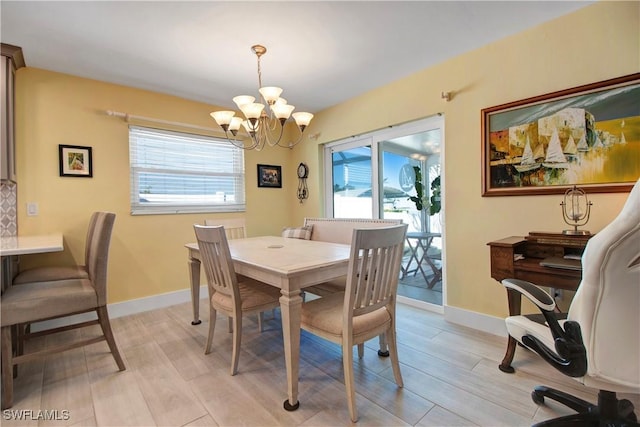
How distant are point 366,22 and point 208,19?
106 centimetres

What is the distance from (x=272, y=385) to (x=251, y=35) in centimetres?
236

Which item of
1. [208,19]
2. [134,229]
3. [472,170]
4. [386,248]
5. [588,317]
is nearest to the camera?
[588,317]

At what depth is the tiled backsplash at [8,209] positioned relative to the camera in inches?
94.1

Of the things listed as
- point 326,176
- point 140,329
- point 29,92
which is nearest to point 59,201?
point 29,92

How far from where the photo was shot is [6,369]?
156 cm

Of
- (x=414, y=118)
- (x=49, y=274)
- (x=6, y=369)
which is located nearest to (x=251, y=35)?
(x=414, y=118)

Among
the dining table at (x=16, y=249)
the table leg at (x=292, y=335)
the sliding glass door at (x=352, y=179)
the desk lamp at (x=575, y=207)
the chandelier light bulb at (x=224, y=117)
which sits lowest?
the table leg at (x=292, y=335)

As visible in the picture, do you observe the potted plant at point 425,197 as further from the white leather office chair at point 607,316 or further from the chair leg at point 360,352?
the white leather office chair at point 607,316

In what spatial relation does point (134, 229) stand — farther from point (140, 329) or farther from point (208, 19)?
point (208, 19)

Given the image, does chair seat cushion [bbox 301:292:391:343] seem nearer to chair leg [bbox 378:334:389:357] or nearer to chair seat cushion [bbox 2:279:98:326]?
chair leg [bbox 378:334:389:357]

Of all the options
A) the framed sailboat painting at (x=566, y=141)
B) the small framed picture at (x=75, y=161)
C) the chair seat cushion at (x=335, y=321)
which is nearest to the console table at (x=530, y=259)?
the framed sailboat painting at (x=566, y=141)

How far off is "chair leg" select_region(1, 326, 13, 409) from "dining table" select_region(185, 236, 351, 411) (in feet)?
4.02

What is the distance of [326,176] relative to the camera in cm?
403

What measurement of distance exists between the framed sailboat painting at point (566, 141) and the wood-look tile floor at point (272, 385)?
122 cm
